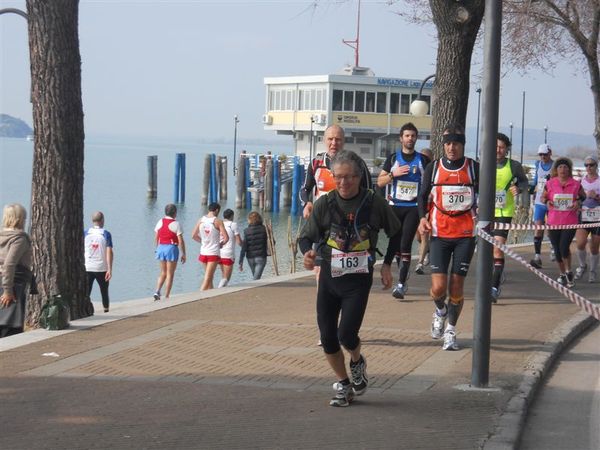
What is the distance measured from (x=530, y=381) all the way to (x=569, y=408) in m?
0.39

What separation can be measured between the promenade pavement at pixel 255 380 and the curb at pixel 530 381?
0.02m

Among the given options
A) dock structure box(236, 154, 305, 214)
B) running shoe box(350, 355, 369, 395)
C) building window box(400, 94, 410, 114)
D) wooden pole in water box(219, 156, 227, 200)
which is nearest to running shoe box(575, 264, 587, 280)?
running shoe box(350, 355, 369, 395)

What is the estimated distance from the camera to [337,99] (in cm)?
7462

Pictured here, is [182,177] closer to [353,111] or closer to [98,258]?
[353,111]

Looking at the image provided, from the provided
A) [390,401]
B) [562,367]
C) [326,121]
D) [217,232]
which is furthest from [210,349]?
[326,121]

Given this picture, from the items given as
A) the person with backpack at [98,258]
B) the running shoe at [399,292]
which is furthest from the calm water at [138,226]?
the running shoe at [399,292]

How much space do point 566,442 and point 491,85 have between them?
2686 mm

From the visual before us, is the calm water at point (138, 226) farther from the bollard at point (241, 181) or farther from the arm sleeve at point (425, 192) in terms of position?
the arm sleeve at point (425, 192)

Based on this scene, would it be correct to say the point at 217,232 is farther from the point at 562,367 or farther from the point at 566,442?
the point at 566,442

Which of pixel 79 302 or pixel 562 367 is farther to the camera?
pixel 79 302

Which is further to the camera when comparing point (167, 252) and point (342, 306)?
point (167, 252)

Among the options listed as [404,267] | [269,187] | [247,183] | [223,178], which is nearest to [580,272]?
[404,267]

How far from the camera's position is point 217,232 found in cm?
2020

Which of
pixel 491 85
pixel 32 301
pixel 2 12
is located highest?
pixel 2 12
